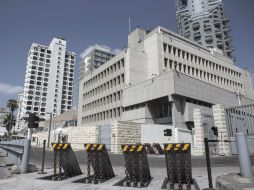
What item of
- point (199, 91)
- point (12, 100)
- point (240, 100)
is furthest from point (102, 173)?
point (12, 100)

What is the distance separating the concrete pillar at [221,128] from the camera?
725 inches

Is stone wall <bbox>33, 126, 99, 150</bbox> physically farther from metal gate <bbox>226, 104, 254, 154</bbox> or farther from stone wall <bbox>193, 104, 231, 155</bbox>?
metal gate <bbox>226, 104, 254, 154</bbox>

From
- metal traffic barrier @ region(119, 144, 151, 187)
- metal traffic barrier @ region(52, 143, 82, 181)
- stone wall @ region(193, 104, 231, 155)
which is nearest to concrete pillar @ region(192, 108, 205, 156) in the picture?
stone wall @ region(193, 104, 231, 155)

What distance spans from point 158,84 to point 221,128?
16585mm

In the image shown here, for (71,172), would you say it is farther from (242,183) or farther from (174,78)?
(174,78)

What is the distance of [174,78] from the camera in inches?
1249

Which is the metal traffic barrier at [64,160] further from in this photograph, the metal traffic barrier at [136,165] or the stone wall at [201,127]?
the stone wall at [201,127]

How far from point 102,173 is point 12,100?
238 ft

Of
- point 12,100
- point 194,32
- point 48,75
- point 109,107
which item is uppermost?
point 194,32

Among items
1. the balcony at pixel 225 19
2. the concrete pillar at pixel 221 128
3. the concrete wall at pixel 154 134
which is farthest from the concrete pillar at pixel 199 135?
the balcony at pixel 225 19

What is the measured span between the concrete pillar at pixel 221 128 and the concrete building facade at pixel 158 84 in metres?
12.3

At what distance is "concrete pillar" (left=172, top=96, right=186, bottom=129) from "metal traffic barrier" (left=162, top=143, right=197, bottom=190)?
85.0ft

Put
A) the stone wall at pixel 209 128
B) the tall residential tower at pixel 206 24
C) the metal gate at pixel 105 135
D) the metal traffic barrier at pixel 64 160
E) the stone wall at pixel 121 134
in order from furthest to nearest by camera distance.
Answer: the tall residential tower at pixel 206 24 → the metal gate at pixel 105 135 → the stone wall at pixel 121 134 → the stone wall at pixel 209 128 → the metal traffic barrier at pixel 64 160

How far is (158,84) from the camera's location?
34094mm
